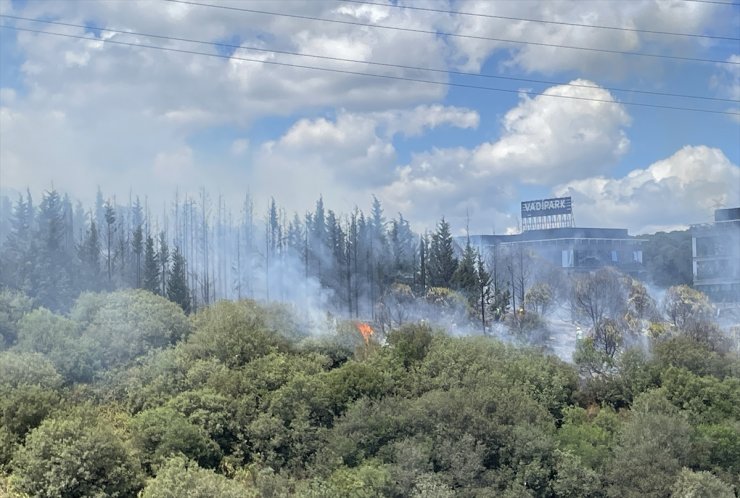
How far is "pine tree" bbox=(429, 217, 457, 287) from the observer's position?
47.6 metres

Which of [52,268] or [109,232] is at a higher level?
[109,232]

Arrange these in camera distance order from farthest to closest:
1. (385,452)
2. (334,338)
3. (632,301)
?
(632,301), (334,338), (385,452)

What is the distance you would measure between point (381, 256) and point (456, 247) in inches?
265

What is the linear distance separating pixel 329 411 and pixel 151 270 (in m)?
22.6

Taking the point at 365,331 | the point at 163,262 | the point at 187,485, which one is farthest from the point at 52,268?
the point at 187,485

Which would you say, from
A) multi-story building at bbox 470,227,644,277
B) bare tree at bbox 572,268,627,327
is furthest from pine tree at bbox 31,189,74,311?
multi-story building at bbox 470,227,644,277

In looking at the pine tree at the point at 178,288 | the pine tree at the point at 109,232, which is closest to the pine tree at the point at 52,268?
the pine tree at the point at 109,232

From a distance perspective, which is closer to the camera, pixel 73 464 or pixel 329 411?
pixel 73 464

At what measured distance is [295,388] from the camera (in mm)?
24812

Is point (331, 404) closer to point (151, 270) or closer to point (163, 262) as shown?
point (151, 270)

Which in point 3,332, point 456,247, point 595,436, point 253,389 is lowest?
point 595,436

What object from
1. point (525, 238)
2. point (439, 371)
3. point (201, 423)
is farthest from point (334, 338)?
point (525, 238)

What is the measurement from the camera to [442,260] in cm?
4834

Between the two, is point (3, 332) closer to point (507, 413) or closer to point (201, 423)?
point (201, 423)
